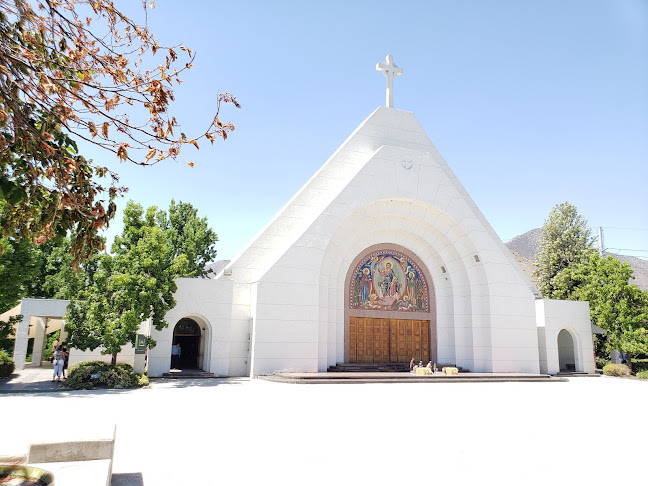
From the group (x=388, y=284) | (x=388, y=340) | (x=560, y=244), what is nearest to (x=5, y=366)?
(x=388, y=340)

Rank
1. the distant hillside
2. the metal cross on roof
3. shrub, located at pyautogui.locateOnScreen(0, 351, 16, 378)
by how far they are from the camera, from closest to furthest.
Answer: shrub, located at pyautogui.locateOnScreen(0, 351, 16, 378) < the metal cross on roof < the distant hillside

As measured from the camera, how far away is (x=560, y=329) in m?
25.1

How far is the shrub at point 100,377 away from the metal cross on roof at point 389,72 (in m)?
19.0

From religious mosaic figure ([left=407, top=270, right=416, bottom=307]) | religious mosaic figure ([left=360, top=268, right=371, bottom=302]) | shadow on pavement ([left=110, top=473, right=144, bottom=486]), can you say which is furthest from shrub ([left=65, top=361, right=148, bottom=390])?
religious mosaic figure ([left=407, top=270, right=416, bottom=307])

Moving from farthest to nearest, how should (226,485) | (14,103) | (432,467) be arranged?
1. (432,467)
2. (226,485)
3. (14,103)

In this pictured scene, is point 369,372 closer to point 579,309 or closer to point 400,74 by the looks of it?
point 579,309

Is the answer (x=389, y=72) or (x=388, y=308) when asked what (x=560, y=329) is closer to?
(x=388, y=308)

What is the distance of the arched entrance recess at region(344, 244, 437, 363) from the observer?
76.7 ft

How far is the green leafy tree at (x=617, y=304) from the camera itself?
23734 mm

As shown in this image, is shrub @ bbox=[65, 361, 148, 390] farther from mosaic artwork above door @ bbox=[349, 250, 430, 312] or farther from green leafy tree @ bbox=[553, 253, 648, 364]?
green leafy tree @ bbox=[553, 253, 648, 364]

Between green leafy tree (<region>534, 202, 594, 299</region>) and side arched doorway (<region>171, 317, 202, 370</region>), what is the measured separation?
24779 millimetres

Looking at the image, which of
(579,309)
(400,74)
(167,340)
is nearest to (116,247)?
(167,340)

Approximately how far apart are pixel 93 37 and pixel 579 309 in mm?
27105

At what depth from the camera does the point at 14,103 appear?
4211mm
